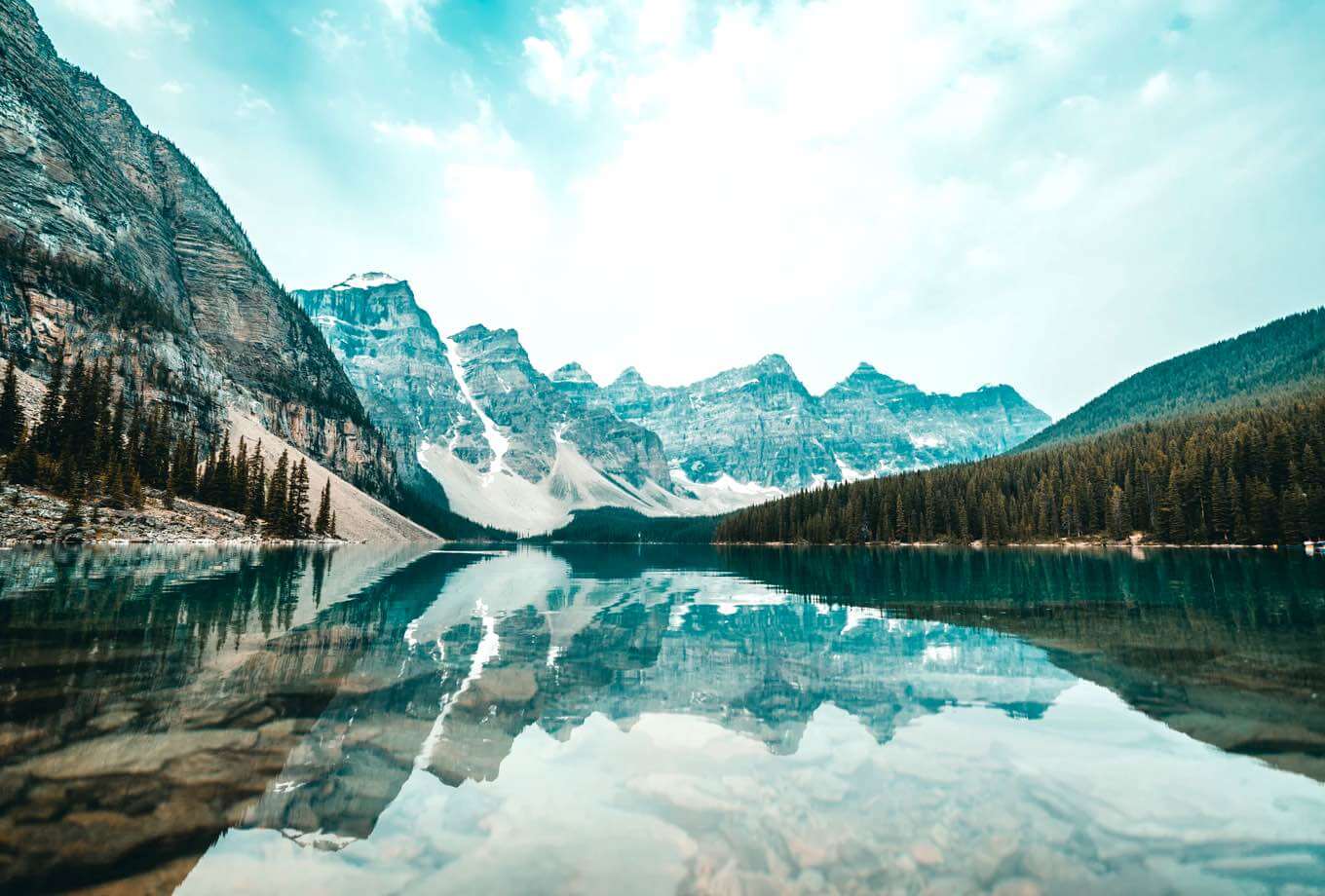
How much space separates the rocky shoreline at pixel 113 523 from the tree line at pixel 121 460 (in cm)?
104

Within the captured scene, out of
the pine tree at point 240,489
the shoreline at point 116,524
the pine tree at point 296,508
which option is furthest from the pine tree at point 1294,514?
the pine tree at point 240,489

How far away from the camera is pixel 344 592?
37219mm

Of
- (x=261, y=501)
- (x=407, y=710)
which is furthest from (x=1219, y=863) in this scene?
(x=261, y=501)

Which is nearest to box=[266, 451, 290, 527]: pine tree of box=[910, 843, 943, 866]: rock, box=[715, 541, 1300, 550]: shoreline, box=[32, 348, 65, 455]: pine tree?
box=[32, 348, 65, 455]: pine tree

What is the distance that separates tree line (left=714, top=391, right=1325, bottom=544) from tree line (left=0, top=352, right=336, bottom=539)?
347ft

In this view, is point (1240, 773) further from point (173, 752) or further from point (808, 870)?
point (173, 752)

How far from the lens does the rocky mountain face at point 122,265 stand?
354ft

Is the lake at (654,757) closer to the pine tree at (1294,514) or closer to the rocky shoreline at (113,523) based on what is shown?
the rocky shoreline at (113,523)

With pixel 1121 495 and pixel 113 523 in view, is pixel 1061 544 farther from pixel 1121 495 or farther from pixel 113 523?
pixel 113 523

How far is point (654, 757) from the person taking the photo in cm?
1176

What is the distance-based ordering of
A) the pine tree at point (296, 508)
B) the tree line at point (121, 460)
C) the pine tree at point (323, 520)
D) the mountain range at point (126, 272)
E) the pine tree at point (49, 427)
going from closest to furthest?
the tree line at point (121, 460), the pine tree at point (49, 427), the pine tree at point (296, 508), the mountain range at point (126, 272), the pine tree at point (323, 520)

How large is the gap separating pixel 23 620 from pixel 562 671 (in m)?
18.8

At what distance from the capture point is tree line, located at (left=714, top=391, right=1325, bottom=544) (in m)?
87.0

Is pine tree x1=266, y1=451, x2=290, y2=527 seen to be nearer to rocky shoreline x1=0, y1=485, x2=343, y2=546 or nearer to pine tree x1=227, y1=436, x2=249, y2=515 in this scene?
pine tree x1=227, y1=436, x2=249, y2=515
